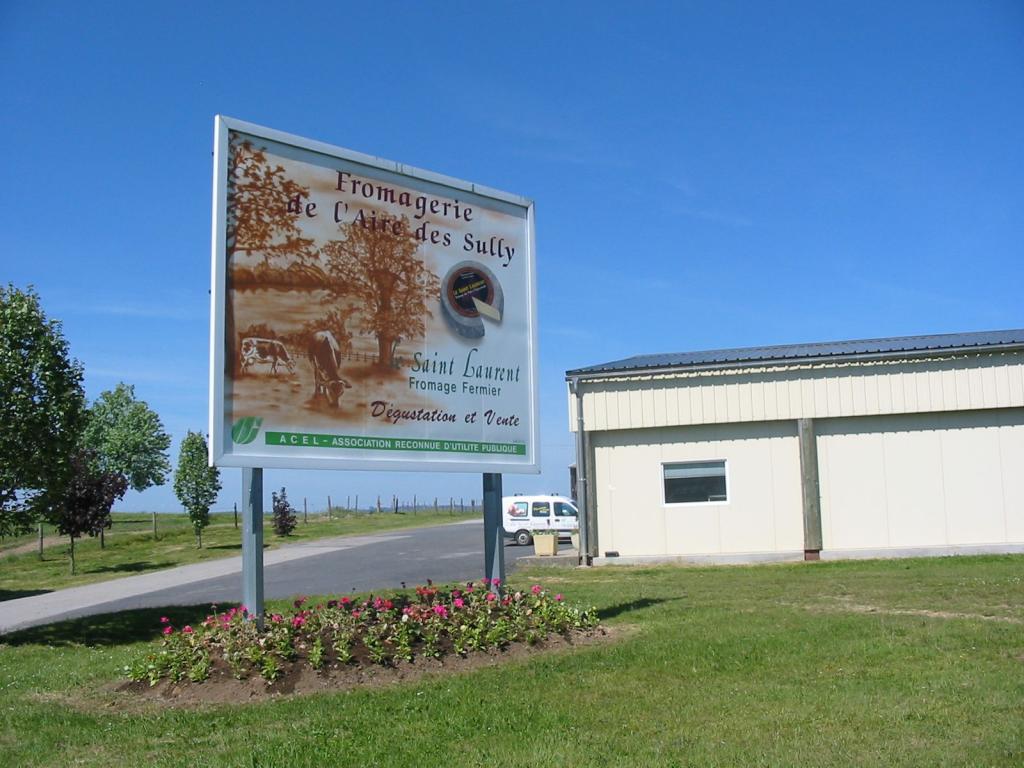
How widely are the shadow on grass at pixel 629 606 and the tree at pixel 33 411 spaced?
746 centimetres

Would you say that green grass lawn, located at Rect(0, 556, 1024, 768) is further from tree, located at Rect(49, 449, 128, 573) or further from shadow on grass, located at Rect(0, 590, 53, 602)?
tree, located at Rect(49, 449, 128, 573)

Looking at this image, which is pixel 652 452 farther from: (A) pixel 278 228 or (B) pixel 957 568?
(A) pixel 278 228

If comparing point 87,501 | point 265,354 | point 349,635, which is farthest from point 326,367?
point 87,501

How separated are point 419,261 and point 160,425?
57.0 metres

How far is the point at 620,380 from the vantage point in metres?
21.3

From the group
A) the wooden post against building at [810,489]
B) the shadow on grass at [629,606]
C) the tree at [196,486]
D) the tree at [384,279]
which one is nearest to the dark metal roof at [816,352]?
the wooden post against building at [810,489]

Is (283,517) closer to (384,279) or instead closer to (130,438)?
(130,438)

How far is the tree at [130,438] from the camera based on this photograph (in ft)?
200

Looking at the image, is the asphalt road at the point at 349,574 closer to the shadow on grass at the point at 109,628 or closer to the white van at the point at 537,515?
the shadow on grass at the point at 109,628

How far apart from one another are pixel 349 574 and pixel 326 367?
13.1m

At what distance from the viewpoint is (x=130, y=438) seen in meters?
61.6

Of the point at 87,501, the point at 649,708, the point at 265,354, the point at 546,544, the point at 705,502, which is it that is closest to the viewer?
the point at 649,708

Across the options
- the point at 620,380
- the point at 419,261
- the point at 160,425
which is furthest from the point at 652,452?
the point at 160,425

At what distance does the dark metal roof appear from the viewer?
1986 cm
